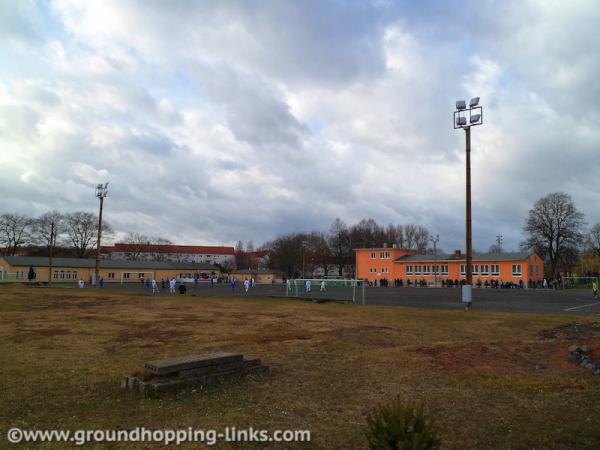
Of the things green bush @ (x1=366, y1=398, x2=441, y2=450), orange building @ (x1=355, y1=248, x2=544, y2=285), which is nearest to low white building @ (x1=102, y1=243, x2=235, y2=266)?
orange building @ (x1=355, y1=248, x2=544, y2=285)

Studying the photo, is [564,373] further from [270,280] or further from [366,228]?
[366,228]

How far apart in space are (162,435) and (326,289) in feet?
99.2

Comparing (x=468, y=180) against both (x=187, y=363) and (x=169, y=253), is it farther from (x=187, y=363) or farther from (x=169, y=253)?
(x=169, y=253)

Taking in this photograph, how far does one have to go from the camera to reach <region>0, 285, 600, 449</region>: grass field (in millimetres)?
5910

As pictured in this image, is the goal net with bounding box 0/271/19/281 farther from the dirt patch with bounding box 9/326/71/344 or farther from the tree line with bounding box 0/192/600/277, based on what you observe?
the dirt patch with bounding box 9/326/71/344

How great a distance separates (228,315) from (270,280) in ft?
266

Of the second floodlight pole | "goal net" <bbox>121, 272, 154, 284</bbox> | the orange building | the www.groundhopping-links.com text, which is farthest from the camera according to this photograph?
"goal net" <bbox>121, 272, 154, 284</bbox>

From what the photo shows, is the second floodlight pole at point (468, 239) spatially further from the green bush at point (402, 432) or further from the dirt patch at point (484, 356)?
the green bush at point (402, 432)

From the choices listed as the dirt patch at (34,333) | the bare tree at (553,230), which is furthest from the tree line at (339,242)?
the dirt patch at (34,333)

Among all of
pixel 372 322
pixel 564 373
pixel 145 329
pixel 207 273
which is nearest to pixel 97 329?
pixel 145 329

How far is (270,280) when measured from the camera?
10138cm

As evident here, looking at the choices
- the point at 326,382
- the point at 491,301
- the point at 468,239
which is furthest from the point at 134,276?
the point at 326,382

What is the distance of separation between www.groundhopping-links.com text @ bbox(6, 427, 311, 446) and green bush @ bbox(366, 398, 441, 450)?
6.58 ft

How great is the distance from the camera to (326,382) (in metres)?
8.17
